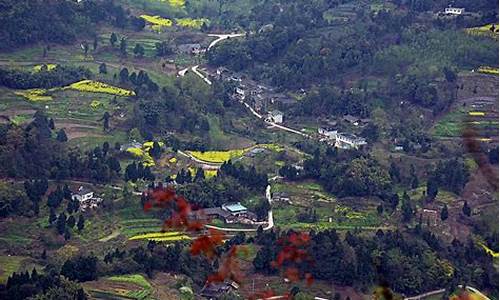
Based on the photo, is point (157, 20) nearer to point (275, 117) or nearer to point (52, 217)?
point (275, 117)

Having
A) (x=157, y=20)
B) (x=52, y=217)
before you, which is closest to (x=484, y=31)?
(x=157, y=20)

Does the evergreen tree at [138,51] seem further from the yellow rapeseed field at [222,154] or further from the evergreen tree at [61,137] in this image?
the evergreen tree at [61,137]

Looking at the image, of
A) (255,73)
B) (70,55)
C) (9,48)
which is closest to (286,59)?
(255,73)

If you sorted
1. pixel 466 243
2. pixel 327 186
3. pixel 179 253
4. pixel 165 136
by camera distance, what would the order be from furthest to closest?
pixel 165 136 < pixel 327 186 < pixel 466 243 < pixel 179 253

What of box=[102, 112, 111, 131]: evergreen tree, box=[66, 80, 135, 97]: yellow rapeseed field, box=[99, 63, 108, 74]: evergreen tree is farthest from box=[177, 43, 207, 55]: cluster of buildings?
box=[102, 112, 111, 131]: evergreen tree

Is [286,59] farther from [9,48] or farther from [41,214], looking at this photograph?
[41,214]

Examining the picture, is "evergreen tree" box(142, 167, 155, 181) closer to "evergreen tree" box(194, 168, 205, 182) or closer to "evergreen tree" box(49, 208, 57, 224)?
"evergreen tree" box(194, 168, 205, 182)
